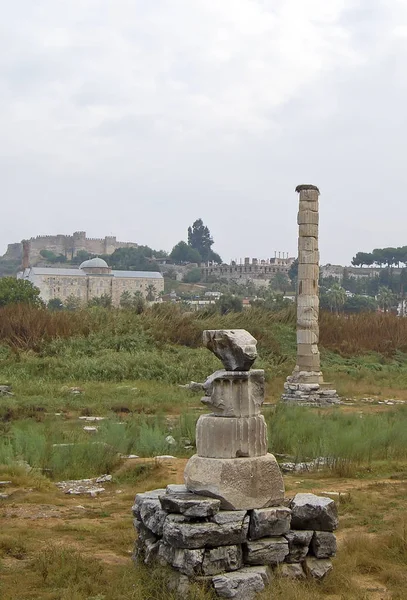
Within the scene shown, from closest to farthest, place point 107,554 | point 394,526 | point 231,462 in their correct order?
point 231,462
point 107,554
point 394,526

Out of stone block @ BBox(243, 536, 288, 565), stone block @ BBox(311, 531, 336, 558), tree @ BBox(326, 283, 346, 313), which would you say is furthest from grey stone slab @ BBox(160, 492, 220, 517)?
tree @ BBox(326, 283, 346, 313)

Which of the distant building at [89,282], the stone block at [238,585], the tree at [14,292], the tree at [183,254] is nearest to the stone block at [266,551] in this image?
the stone block at [238,585]

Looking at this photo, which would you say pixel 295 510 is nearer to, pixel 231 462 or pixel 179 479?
pixel 231 462

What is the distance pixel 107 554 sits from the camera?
23.6 ft

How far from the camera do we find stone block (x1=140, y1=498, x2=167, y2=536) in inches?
243

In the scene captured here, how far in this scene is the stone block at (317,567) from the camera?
6.30 m

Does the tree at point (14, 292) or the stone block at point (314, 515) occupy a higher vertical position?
the tree at point (14, 292)

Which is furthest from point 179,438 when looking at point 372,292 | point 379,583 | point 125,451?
point 372,292

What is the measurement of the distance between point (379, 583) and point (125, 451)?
5.91 m

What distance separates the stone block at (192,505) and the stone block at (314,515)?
72cm

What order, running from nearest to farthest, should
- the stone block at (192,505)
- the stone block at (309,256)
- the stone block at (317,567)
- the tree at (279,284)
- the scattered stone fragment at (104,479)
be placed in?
the stone block at (192,505) < the stone block at (317,567) < the scattered stone fragment at (104,479) < the stone block at (309,256) < the tree at (279,284)

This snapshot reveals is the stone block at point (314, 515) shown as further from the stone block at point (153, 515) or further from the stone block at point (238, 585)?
the stone block at point (153, 515)

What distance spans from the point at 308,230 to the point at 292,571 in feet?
50.2

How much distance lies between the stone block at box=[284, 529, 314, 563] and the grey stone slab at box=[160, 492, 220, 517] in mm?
667
